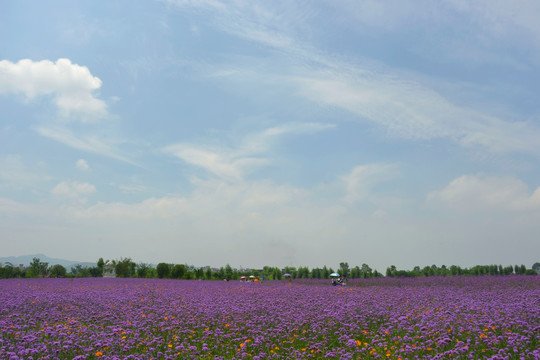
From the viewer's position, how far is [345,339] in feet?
28.1

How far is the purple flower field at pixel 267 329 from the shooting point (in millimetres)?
7477

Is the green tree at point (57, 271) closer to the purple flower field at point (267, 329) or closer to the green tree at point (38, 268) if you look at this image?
the green tree at point (38, 268)

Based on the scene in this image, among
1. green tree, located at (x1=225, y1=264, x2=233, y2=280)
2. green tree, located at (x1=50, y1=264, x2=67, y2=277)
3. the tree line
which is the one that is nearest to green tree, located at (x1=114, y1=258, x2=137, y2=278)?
the tree line

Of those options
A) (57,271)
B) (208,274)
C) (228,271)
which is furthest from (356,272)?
(57,271)

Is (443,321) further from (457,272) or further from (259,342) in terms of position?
(457,272)

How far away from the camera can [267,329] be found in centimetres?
927

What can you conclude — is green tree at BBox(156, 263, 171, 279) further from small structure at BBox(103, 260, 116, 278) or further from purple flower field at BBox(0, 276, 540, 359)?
purple flower field at BBox(0, 276, 540, 359)

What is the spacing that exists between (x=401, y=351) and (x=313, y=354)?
62.7 inches

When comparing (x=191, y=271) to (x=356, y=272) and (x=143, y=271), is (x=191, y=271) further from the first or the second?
(x=356, y=272)

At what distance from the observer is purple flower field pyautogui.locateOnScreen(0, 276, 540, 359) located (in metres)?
7.48

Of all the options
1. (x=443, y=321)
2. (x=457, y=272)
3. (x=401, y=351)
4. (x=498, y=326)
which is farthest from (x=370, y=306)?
(x=457, y=272)

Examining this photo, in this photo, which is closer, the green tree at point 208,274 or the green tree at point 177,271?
the green tree at point 177,271

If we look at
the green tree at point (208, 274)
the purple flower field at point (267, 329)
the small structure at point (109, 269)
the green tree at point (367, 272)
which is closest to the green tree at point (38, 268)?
the small structure at point (109, 269)

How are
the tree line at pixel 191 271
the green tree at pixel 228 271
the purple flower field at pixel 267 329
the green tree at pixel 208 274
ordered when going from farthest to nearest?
the green tree at pixel 228 271 < the green tree at pixel 208 274 < the tree line at pixel 191 271 < the purple flower field at pixel 267 329
